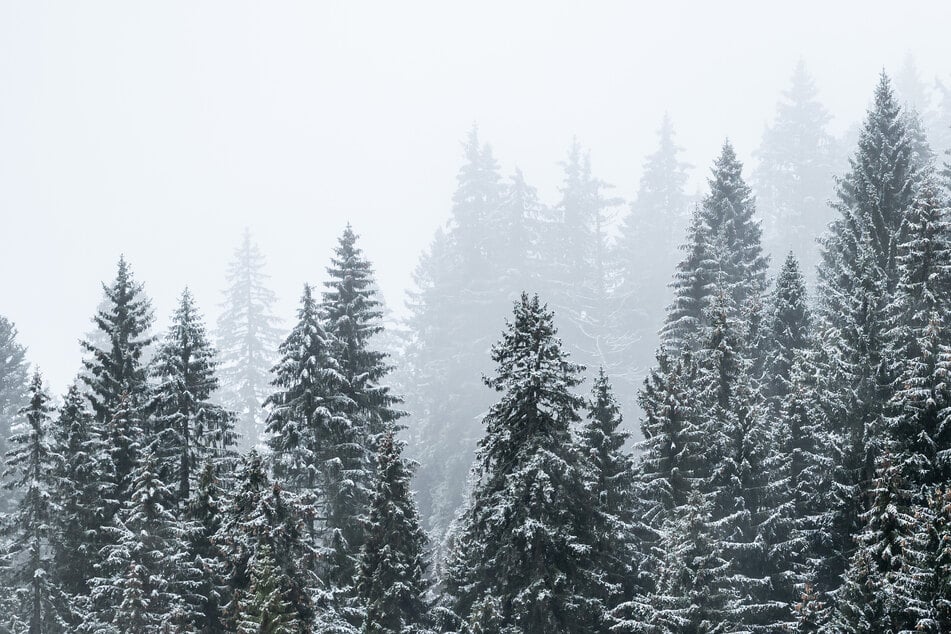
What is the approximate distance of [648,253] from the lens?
78.2 m

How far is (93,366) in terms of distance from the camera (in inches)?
1380

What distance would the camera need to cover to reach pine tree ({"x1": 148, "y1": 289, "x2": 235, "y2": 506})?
3353 cm

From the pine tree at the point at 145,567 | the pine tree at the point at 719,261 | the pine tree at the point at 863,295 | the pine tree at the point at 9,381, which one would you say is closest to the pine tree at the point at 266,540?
the pine tree at the point at 145,567

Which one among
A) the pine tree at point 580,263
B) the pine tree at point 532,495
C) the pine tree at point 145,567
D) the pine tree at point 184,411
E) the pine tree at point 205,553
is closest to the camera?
the pine tree at point 532,495

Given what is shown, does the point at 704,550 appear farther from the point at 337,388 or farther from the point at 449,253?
the point at 449,253

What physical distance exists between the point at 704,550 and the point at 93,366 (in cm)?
2464

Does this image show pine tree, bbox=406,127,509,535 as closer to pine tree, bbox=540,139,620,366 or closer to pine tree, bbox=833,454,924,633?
pine tree, bbox=540,139,620,366

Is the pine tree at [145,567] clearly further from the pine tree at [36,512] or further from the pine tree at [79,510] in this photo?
the pine tree at [36,512]

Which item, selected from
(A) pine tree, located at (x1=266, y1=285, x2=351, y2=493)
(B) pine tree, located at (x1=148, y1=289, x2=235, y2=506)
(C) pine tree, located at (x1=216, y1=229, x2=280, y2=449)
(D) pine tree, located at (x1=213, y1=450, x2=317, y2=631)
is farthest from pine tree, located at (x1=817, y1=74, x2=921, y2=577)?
(C) pine tree, located at (x1=216, y1=229, x2=280, y2=449)

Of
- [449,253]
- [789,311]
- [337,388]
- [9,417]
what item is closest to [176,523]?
[337,388]

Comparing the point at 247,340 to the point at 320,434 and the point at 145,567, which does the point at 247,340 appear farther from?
the point at 145,567

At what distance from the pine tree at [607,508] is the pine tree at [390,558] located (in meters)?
5.90

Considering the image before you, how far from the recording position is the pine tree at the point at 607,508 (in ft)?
89.2

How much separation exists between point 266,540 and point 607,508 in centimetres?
1108
